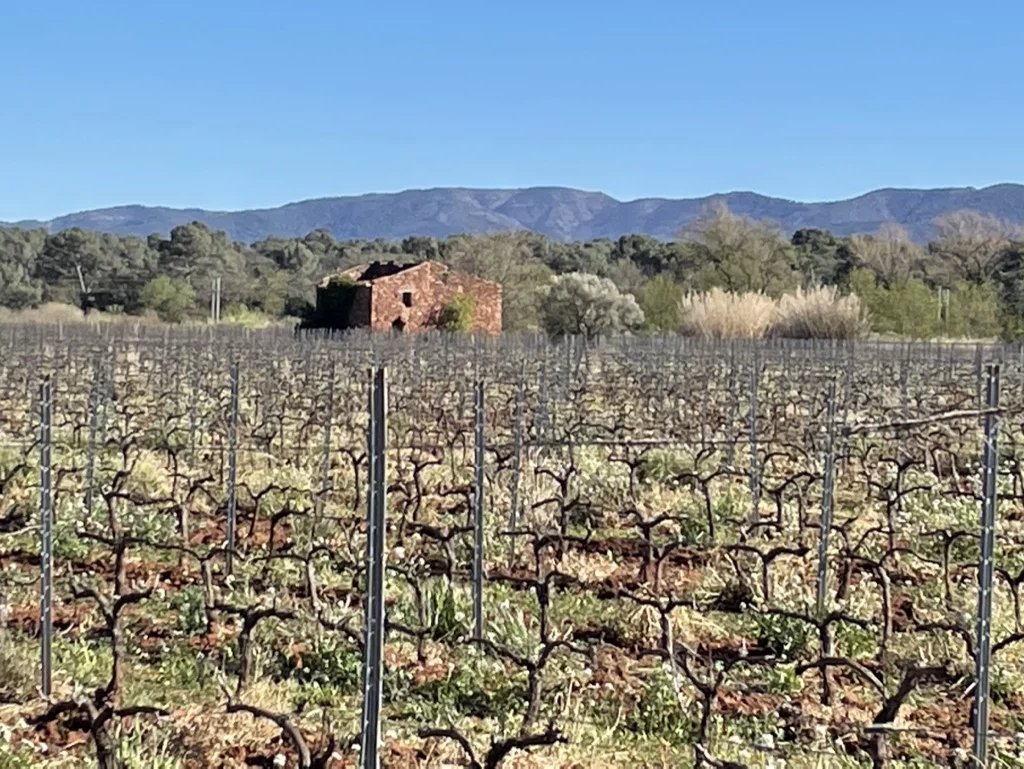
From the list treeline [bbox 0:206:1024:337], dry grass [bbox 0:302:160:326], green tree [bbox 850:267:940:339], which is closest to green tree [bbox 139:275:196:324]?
treeline [bbox 0:206:1024:337]

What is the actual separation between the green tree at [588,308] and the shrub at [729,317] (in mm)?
4670

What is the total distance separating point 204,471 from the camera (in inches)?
381

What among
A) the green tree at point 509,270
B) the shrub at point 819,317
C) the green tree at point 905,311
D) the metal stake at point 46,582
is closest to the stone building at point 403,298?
the green tree at point 509,270

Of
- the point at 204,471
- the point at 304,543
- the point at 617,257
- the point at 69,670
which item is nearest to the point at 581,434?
the point at 204,471

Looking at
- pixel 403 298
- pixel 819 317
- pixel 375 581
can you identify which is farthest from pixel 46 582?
pixel 403 298

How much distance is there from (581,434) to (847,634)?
657cm

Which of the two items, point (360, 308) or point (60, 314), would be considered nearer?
point (360, 308)

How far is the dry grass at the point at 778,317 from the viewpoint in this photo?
Answer: 35.2m

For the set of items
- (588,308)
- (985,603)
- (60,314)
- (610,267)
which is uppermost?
(610,267)

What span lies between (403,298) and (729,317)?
34.5 ft

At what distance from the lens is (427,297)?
1559 inches

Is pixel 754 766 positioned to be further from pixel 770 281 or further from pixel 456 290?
pixel 770 281

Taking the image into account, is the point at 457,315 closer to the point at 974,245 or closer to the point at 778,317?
the point at 778,317

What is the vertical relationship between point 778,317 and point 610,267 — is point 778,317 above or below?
below
